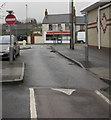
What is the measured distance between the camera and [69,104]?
257 inches

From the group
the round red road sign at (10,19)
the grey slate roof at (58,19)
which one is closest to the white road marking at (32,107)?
the round red road sign at (10,19)

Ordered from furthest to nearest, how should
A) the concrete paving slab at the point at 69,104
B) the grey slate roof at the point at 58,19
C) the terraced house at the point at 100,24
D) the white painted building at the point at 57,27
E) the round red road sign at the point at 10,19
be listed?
the grey slate roof at the point at 58,19 < the white painted building at the point at 57,27 < the terraced house at the point at 100,24 < the round red road sign at the point at 10,19 < the concrete paving slab at the point at 69,104

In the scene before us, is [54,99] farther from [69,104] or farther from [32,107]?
[32,107]

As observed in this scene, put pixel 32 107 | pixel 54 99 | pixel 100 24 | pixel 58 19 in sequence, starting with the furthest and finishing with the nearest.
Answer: pixel 58 19, pixel 100 24, pixel 54 99, pixel 32 107

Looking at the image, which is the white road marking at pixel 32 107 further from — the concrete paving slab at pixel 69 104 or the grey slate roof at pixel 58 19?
the grey slate roof at pixel 58 19

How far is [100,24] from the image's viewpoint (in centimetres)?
2981

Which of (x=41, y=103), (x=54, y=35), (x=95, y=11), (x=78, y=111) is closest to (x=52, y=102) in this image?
(x=41, y=103)

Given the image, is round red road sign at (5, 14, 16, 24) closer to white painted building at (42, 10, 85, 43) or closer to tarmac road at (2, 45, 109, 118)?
tarmac road at (2, 45, 109, 118)

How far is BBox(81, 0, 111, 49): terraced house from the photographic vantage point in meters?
26.8

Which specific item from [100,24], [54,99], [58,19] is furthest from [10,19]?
[58,19]

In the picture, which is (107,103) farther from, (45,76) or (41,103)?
(45,76)

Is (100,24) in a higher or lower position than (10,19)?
higher

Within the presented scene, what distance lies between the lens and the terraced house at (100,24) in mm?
26781

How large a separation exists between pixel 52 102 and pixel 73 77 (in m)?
3.98
